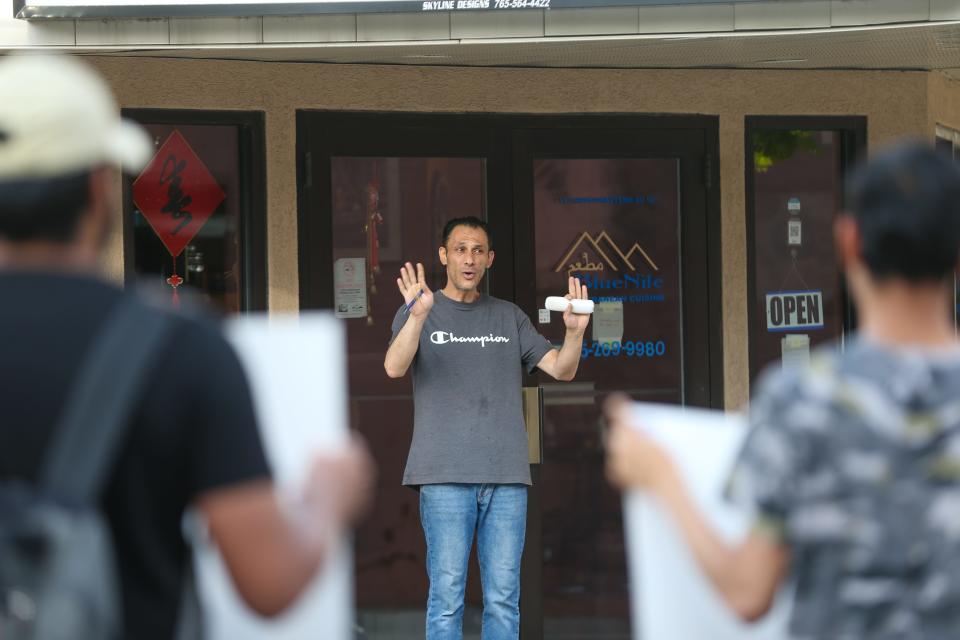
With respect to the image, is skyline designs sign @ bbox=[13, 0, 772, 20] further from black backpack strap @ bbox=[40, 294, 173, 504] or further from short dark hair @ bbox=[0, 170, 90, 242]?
black backpack strap @ bbox=[40, 294, 173, 504]

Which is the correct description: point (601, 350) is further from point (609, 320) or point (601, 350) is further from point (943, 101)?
point (943, 101)

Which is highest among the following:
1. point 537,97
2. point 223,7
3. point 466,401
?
point 223,7

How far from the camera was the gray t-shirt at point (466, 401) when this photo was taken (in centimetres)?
622

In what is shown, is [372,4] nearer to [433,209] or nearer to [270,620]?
[433,209]

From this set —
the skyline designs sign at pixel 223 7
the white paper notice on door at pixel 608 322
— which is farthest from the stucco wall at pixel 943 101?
the skyline designs sign at pixel 223 7

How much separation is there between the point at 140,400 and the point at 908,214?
43.0 inches

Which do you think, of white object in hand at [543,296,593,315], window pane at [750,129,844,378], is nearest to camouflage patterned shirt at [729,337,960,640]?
white object in hand at [543,296,593,315]

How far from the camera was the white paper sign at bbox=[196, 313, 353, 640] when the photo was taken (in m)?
2.75

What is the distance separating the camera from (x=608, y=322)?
7531mm

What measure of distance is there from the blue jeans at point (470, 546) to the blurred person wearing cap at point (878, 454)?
402 cm

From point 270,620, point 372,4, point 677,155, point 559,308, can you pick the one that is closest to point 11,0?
point 372,4

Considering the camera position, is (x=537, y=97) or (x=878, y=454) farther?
(x=537, y=97)

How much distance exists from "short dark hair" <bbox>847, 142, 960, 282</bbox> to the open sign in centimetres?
558

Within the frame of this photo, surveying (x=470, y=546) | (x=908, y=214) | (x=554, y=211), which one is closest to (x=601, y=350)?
(x=554, y=211)
